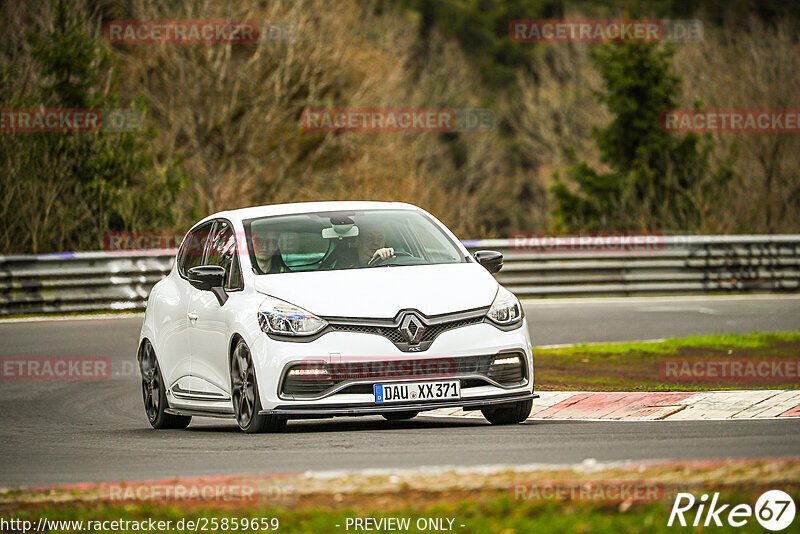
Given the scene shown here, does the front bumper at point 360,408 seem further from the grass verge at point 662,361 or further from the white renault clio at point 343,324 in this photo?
the grass verge at point 662,361

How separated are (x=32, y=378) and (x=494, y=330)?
7.77m

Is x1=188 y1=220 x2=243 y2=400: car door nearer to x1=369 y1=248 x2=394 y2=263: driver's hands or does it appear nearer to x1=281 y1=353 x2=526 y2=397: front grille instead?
x1=281 y1=353 x2=526 y2=397: front grille

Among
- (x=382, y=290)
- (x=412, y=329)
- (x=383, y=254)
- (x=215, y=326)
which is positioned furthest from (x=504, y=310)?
(x=215, y=326)

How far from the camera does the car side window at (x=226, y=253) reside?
10.8 m

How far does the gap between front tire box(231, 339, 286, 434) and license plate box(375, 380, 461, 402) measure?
0.78 metres

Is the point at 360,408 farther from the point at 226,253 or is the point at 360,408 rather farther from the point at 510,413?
the point at 226,253

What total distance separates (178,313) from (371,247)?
5.69 ft

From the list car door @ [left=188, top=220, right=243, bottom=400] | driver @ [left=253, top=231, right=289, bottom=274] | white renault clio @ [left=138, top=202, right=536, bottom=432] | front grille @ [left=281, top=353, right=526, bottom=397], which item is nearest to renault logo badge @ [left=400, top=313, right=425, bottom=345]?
white renault clio @ [left=138, top=202, right=536, bottom=432]

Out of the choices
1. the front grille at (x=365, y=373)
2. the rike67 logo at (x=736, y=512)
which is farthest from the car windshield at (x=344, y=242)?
the rike67 logo at (x=736, y=512)

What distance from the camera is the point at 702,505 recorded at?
239 inches

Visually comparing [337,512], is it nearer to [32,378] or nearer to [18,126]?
[32,378]

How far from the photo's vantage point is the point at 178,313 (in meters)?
11.5

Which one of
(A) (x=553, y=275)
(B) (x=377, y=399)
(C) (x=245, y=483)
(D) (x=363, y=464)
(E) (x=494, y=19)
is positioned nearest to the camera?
(C) (x=245, y=483)

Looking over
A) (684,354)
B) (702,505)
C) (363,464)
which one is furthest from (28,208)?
(702,505)
